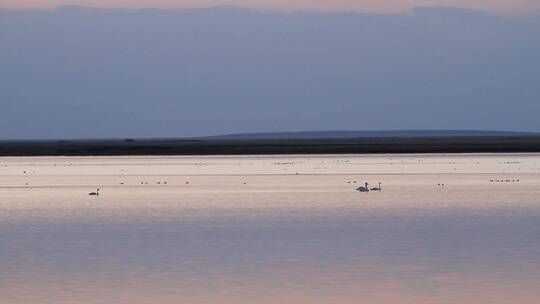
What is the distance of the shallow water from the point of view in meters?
14.8

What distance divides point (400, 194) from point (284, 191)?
4027 mm

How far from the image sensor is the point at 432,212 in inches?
1053

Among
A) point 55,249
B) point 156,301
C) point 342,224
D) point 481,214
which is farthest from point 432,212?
point 156,301

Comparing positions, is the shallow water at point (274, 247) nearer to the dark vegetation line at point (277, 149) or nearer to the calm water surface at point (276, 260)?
the calm water surface at point (276, 260)

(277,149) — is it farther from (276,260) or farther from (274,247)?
(276,260)

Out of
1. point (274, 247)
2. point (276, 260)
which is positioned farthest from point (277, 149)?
point (276, 260)

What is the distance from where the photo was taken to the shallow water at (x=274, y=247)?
1476 cm

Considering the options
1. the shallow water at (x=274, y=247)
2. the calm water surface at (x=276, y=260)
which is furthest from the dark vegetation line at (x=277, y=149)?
the calm water surface at (x=276, y=260)

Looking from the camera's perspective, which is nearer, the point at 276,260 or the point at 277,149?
the point at 276,260

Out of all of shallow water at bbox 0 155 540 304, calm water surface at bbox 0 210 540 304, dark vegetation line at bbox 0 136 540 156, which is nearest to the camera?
calm water surface at bbox 0 210 540 304

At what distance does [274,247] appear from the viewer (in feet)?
64.5

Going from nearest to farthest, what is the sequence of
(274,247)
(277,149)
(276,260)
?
(276,260), (274,247), (277,149)

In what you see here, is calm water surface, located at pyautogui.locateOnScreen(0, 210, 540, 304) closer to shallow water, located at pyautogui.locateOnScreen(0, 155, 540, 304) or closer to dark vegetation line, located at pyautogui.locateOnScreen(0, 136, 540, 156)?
shallow water, located at pyautogui.locateOnScreen(0, 155, 540, 304)

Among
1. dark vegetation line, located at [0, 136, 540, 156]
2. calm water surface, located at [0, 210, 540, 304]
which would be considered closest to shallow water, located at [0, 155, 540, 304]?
calm water surface, located at [0, 210, 540, 304]
